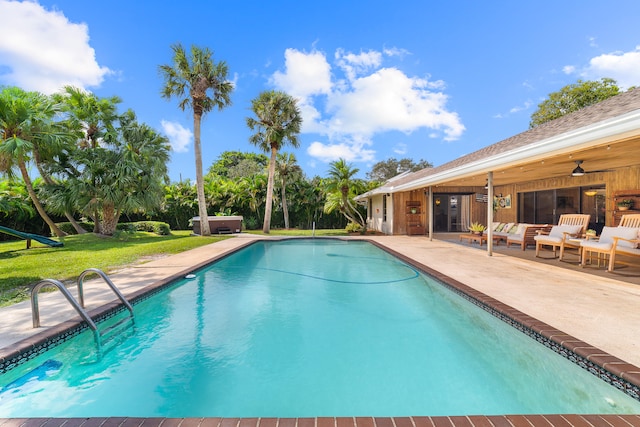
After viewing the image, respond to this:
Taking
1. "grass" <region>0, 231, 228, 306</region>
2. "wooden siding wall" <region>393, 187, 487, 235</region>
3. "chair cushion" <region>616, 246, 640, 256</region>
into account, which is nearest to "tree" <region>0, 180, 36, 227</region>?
"grass" <region>0, 231, 228, 306</region>

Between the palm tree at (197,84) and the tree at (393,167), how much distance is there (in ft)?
113

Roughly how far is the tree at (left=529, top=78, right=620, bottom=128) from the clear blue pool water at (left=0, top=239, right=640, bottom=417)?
91.8 feet

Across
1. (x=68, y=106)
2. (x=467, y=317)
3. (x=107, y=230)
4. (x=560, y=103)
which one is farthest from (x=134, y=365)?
(x=560, y=103)

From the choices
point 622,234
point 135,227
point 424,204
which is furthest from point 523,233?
point 135,227

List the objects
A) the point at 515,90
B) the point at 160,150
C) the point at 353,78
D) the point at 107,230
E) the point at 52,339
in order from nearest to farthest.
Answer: the point at 52,339 → the point at 107,230 → the point at 160,150 → the point at 353,78 → the point at 515,90

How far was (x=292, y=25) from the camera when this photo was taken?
16094 mm

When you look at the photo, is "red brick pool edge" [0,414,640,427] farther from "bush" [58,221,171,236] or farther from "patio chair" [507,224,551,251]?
"bush" [58,221,171,236]

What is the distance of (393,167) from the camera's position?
48781 mm

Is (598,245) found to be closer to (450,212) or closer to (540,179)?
(540,179)

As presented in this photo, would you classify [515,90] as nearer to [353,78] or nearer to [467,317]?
[353,78]

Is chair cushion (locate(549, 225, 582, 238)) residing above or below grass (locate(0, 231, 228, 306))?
above

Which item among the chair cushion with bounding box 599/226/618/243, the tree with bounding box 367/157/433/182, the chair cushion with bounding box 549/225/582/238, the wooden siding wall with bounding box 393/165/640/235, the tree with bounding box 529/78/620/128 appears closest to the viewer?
the chair cushion with bounding box 599/226/618/243

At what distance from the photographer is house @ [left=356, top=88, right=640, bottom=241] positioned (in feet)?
17.4

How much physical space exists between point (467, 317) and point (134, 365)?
4624 mm
